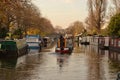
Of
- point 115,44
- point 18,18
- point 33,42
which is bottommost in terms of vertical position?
point 115,44

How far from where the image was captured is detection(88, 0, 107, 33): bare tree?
3563 inches

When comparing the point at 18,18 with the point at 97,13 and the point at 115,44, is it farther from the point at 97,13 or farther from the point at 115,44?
the point at 97,13

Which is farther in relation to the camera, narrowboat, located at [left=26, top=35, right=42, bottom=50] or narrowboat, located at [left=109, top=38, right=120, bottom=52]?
narrowboat, located at [left=26, top=35, right=42, bottom=50]

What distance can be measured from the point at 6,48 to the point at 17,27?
45.3 meters

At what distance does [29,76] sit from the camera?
67.6ft

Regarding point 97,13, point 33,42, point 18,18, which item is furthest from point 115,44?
point 97,13

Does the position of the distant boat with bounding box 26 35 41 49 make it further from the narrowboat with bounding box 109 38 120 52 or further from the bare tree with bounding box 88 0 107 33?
the bare tree with bounding box 88 0 107 33

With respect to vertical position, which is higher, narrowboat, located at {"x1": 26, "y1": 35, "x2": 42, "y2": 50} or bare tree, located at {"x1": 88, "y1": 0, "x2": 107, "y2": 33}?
bare tree, located at {"x1": 88, "y1": 0, "x2": 107, "y2": 33}

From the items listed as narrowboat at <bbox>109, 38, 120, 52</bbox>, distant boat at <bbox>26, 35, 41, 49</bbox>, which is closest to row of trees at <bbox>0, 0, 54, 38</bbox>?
distant boat at <bbox>26, 35, 41, 49</bbox>

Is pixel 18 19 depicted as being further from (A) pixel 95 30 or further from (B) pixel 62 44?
(A) pixel 95 30

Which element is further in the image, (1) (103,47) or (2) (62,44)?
(1) (103,47)

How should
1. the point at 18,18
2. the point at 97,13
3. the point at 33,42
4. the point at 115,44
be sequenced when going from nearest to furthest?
the point at 115,44 → the point at 33,42 → the point at 18,18 → the point at 97,13

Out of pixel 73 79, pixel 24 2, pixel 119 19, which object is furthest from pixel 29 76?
pixel 119 19

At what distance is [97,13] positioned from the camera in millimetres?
90938
